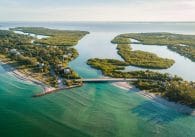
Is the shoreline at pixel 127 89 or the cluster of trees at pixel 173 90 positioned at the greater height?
the cluster of trees at pixel 173 90

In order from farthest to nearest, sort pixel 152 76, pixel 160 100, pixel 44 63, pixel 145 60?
pixel 145 60
pixel 44 63
pixel 152 76
pixel 160 100

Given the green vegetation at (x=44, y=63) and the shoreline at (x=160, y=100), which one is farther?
the green vegetation at (x=44, y=63)

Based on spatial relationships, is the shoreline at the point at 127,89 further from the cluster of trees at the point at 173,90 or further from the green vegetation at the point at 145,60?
the green vegetation at the point at 145,60

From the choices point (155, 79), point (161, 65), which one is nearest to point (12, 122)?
point (155, 79)

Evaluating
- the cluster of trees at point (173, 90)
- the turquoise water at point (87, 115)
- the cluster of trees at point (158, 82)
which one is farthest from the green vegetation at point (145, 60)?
the turquoise water at point (87, 115)

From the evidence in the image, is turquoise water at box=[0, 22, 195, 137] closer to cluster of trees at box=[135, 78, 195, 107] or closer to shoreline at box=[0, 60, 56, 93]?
shoreline at box=[0, 60, 56, 93]

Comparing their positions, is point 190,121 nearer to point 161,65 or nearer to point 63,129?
point 63,129

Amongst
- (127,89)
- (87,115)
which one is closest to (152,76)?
(127,89)

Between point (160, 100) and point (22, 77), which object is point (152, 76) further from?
point (22, 77)

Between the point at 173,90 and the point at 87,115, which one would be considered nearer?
the point at 87,115
